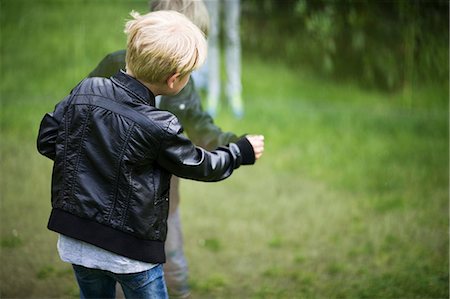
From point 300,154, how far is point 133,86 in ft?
10.3

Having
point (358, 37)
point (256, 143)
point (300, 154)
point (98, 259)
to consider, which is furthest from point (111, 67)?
point (358, 37)

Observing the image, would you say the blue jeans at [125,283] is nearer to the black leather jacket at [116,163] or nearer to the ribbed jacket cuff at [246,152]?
the black leather jacket at [116,163]

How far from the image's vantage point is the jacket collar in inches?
75.5

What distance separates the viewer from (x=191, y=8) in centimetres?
253

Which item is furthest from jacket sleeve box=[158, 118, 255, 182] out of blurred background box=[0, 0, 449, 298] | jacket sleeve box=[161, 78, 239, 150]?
blurred background box=[0, 0, 449, 298]

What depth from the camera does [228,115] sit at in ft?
17.5

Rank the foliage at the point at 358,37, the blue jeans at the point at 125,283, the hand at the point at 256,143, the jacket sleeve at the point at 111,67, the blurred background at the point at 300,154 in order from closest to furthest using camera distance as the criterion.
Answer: the blue jeans at the point at 125,283
the hand at the point at 256,143
the jacket sleeve at the point at 111,67
the blurred background at the point at 300,154
the foliage at the point at 358,37

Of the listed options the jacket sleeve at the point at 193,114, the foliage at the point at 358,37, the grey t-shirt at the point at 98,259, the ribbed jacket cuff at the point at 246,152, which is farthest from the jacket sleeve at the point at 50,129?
the foliage at the point at 358,37

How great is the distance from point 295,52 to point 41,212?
290 centimetres

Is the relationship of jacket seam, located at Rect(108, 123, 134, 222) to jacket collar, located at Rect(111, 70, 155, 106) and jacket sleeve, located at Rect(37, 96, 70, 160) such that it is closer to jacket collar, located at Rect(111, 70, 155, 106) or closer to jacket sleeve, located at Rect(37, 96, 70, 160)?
jacket collar, located at Rect(111, 70, 155, 106)

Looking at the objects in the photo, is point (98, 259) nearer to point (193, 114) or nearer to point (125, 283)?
point (125, 283)

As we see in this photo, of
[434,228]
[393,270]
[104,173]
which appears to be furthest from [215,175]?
[434,228]

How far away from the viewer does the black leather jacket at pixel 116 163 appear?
186cm

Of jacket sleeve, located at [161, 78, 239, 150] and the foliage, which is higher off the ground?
the foliage
